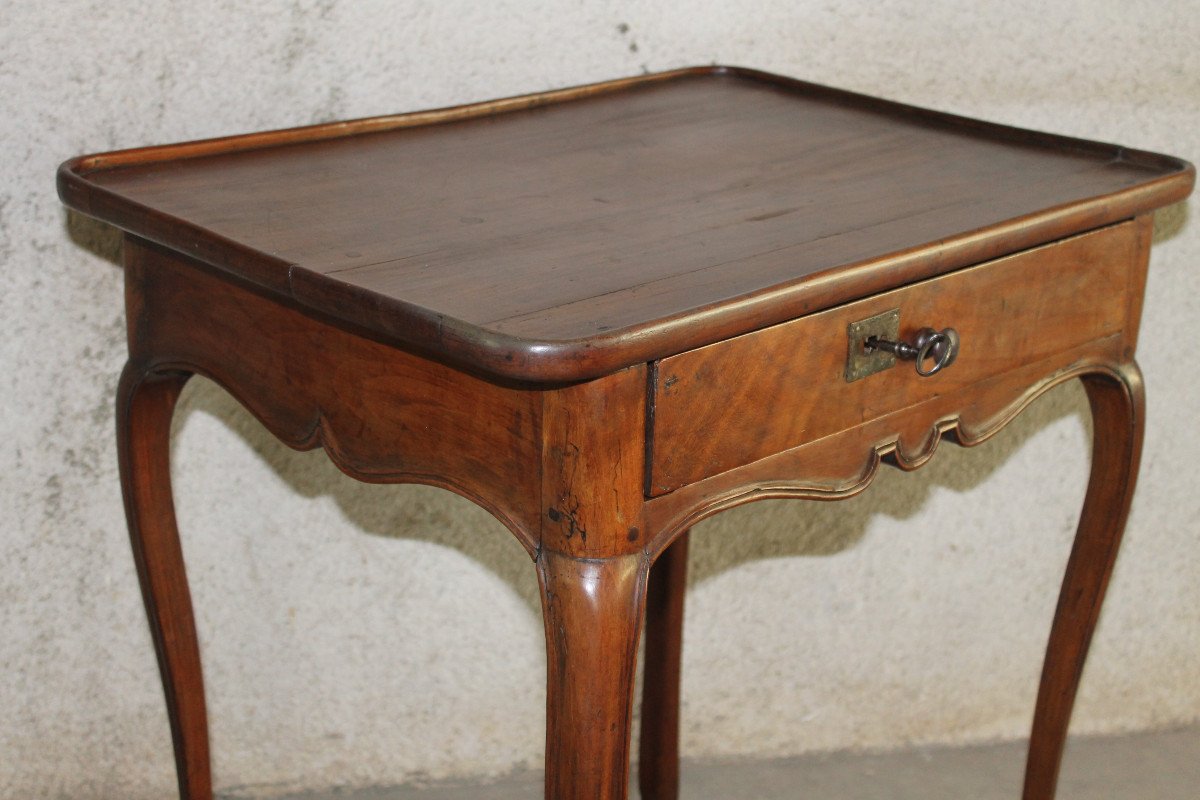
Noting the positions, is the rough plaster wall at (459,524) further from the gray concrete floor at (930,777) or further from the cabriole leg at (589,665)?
the cabriole leg at (589,665)

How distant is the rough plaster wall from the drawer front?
56 cm

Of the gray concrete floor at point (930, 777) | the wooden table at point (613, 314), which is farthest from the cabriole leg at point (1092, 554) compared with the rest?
the gray concrete floor at point (930, 777)

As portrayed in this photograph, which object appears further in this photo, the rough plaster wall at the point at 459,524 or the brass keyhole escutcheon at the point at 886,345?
the rough plaster wall at the point at 459,524

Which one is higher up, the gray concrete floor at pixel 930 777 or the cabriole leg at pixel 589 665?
the cabriole leg at pixel 589 665

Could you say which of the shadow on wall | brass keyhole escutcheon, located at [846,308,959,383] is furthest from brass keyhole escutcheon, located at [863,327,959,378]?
the shadow on wall

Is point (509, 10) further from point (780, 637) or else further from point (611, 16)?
point (780, 637)

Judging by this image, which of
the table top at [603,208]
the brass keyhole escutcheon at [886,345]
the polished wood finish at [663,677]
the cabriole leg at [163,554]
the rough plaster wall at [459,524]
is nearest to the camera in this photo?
the table top at [603,208]

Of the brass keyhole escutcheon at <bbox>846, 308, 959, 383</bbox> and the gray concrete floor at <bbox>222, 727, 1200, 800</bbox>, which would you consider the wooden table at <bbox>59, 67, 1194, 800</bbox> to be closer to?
the brass keyhole escutcheon at <bbox>846, 308, 959, 383</bbox>

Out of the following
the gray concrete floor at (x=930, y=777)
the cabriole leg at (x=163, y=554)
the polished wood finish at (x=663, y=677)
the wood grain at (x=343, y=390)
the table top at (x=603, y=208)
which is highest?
the table top at (x=603, y=208)

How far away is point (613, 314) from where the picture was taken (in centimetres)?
87

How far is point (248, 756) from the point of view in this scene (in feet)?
5.60

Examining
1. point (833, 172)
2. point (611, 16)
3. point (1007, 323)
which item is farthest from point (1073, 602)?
point (611, 16)

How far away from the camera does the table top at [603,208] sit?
2.91 ft

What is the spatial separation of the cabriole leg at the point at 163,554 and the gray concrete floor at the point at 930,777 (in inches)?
13.3
